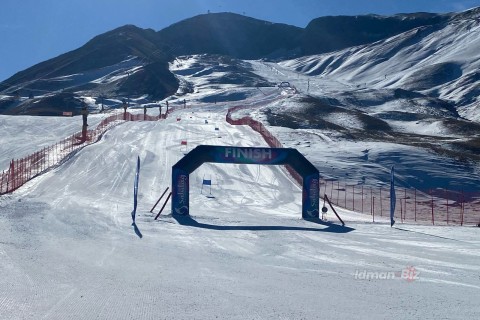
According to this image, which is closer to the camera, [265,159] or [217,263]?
[217,263]

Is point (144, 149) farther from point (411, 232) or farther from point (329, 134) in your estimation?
point (411, 232)

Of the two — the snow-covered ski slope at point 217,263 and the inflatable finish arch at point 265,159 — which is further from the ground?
the inflatable finish arch at point 265,159

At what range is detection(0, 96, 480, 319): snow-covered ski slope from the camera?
10797 millimetres

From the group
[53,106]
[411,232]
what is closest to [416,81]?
[53,106]

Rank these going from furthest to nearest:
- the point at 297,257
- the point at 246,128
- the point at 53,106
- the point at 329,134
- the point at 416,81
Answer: the point at 416,81 < the point at 53,106 < the point at 246,128 < the point at 329,134 < the point at 297,257

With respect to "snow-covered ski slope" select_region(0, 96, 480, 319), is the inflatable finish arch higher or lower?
higher

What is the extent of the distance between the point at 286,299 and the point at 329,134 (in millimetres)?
54404

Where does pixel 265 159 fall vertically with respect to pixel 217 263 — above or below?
above

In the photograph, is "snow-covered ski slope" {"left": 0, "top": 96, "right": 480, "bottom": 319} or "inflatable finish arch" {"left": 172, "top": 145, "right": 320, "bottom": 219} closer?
"snow-covered ski slope" {"left": 0, "top": 96, "right": 480, "bottom": 319}

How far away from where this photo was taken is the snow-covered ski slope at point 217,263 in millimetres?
10797

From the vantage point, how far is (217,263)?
15.3m

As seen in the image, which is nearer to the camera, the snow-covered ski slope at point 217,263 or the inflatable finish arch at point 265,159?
the snow-covered ski slope at point 217,263

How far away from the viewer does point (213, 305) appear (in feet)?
35.8

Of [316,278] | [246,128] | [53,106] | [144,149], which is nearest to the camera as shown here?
[316,278]
